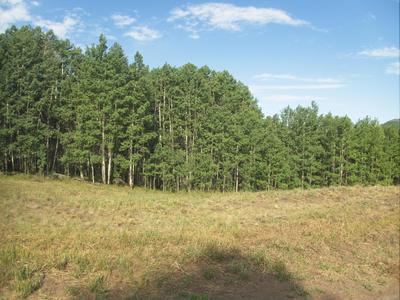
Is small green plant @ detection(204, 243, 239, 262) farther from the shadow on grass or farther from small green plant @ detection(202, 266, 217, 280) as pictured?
small green plant @ detection(202, 266, 217, 280)

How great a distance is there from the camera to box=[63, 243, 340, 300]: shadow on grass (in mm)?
7996

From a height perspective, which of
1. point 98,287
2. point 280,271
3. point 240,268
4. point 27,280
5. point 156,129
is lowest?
point 280,271

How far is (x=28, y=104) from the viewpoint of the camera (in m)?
41.3

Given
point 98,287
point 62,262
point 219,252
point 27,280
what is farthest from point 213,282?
point 27,280

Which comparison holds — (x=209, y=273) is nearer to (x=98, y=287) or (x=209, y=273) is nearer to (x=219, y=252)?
(x=219, y=252)

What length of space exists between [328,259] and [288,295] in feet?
10.2

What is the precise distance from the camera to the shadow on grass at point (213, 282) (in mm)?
7996

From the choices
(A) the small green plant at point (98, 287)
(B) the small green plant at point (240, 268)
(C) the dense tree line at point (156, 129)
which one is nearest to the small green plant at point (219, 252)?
(B) the small green plant at point (240, 268)

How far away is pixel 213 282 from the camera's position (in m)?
8.95

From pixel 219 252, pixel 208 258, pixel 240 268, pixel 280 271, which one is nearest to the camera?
pixel 240 268

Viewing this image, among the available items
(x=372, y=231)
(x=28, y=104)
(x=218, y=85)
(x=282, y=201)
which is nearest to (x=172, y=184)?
(x=218, y=85)

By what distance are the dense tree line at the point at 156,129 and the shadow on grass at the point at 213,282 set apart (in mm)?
32277

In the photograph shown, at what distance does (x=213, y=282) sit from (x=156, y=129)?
42.1m

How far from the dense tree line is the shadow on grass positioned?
106 feet
